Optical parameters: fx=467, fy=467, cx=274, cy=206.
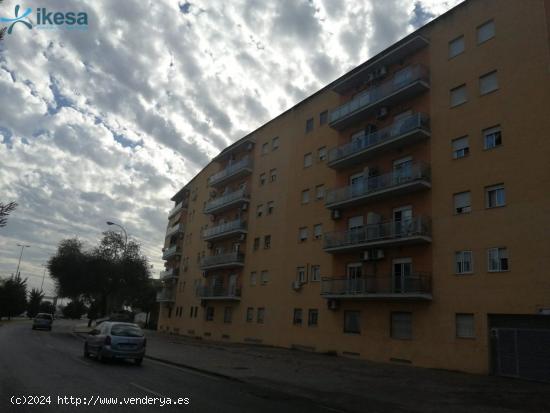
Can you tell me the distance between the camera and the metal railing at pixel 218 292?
40.2m

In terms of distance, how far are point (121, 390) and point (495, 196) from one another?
1781 centimetres

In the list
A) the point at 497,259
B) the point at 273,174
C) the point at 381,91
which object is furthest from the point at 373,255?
the point at 273,174

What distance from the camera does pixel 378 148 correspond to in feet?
89.6

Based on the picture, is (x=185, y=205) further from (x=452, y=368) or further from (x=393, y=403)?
(x=393, y=403)

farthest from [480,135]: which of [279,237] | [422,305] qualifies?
[279,237]

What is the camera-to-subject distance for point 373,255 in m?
26.2

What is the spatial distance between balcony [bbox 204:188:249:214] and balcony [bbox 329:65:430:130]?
13265 mm

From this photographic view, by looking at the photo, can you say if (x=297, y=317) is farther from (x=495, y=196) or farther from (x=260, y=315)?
(x=495, y=196)

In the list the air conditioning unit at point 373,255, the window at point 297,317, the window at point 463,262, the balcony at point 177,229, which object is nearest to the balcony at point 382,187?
the air conditioning unit at point 373,255

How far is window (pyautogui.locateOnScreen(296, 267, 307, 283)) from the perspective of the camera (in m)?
32.3

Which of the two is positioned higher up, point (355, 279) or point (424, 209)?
point (424, 209)

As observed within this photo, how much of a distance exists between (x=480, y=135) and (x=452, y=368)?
11.0 metres

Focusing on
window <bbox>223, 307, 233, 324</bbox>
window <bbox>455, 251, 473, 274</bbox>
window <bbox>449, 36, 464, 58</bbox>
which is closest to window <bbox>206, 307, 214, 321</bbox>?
window <bbox>223, 307, 233, 324</bbox>

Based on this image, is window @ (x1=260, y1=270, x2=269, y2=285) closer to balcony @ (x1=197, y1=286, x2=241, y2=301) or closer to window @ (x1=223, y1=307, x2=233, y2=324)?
balcony @ (x1=197, y1=286, x2=241, y2=301)
